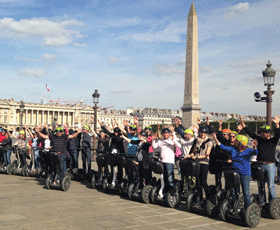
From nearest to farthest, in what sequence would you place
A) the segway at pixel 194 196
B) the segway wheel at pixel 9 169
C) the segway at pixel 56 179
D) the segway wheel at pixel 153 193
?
the segway at pixel 194 196
the segway wheel at pixel 153 193
the segway at pixel 56 179
the segway wheel at pixel 9 169

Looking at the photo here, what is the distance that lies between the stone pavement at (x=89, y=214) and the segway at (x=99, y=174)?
57cm

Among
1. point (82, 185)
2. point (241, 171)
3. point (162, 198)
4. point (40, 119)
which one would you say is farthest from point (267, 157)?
point (40, 119)

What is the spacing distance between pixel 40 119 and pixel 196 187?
501 feet

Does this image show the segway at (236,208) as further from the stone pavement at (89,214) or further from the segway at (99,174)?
the segway at (99,174)

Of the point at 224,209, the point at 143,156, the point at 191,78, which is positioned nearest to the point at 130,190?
the point at 143,156

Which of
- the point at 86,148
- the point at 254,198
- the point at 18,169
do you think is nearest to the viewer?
the point at 254,198

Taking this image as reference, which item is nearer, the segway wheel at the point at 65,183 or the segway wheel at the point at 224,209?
the segway wheel at the point at 224,209

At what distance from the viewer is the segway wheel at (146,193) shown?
9.05 meters

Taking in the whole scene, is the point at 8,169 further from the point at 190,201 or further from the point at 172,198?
the point at 190,201

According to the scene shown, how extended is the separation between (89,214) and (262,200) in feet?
11.1

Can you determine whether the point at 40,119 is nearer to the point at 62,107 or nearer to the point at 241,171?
the point at 62,107

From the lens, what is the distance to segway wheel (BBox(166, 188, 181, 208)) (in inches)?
341

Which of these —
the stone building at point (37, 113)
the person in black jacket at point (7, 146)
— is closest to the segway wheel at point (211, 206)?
the person in black jacket at point (7, 146)

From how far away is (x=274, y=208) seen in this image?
25.4 feet
